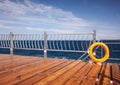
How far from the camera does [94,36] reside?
6281mm

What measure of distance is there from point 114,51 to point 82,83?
11963 cm

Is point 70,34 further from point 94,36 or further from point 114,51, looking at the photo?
point 114,51

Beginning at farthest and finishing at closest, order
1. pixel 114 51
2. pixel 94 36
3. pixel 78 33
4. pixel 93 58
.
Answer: pixel 114 51 < pixel 78 33 < pixel 94 36 < pixel 93 58

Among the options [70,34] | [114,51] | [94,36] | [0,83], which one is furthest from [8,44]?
[114,51]

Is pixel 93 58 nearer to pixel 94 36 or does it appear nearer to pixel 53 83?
pixel 94 36

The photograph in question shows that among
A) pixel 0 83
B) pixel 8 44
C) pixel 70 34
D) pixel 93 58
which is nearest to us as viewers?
pixel 0 83

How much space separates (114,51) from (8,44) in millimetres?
116036

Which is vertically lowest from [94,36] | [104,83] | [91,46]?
[104,83]

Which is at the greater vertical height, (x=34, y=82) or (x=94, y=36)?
(x=94, y=36)

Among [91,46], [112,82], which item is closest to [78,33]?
[91,46]

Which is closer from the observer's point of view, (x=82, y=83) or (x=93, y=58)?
(x=82, y=83)

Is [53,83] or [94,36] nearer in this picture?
[53,83]

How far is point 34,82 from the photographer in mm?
3119

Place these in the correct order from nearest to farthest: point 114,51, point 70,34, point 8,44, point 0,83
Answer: point 0,83 → point 70,34 → point 8,44 → point 114,51
